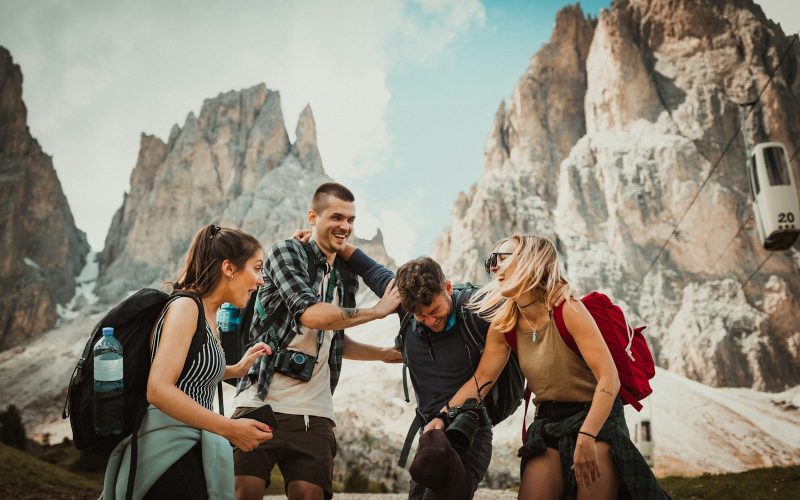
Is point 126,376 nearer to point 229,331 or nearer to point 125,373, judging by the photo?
point 125,373

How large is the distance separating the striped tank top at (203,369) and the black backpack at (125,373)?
5 centimetres

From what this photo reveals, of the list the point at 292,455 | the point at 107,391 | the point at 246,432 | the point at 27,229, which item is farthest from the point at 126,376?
the point at 27,229

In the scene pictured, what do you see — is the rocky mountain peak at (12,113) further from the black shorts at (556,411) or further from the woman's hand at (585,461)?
the woman's hand at (585,461)

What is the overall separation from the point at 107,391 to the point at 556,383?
8.99 feet

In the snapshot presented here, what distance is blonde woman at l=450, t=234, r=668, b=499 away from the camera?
354cm

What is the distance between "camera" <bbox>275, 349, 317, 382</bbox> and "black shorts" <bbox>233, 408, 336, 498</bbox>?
0.31 meters

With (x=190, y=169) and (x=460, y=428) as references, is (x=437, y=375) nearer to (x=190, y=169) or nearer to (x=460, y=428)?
(x=460, y=428)

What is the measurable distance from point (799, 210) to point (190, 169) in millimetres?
130776

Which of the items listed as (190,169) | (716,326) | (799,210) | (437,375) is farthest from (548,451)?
(190,169)

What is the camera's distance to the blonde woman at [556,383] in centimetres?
Answer: 354

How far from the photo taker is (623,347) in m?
3.91

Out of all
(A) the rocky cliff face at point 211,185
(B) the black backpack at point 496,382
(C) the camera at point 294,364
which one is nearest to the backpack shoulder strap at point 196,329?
(C) the camera at point 294,364

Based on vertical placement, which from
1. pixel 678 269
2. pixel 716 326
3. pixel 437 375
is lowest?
pixel 437 375

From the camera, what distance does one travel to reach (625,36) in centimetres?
8269
